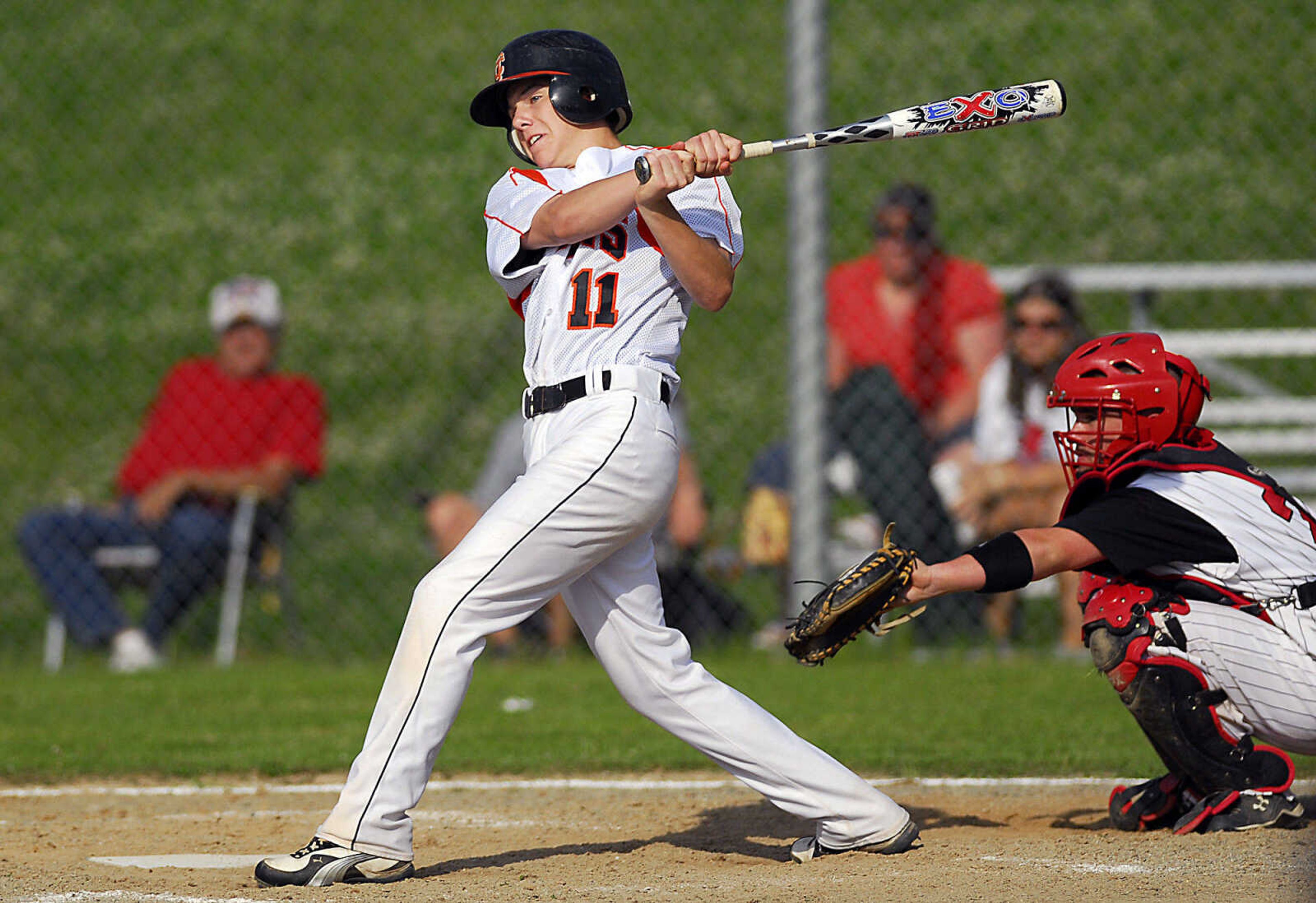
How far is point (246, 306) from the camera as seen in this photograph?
7.75 m

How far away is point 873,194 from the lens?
1109 cm

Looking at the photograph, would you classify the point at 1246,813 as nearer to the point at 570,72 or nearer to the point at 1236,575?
the point at 1236,575

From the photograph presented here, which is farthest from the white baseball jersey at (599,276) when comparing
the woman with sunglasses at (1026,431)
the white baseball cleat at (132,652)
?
the white baseball cleat at (132,652)

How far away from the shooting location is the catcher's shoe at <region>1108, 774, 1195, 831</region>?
369 cm

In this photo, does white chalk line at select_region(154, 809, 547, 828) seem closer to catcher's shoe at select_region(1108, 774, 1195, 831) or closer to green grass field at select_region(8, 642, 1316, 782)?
green grass field at select_region(8, 642, 1316, 782)

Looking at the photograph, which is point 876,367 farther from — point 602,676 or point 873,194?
point 873,194

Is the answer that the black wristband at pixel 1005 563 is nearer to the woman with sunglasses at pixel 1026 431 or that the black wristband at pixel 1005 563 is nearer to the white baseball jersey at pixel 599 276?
the white baseball jersey at pixel 599 276

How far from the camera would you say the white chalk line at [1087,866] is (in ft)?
10.5

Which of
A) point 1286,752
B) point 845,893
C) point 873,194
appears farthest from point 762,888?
point 873,194

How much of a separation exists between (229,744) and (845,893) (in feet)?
9.06

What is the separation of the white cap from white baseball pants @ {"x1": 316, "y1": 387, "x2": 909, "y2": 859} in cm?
473

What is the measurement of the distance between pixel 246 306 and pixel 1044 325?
373 cm

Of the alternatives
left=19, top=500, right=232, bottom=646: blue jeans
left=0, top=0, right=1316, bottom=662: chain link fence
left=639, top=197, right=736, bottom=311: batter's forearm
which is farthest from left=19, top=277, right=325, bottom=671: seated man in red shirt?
left=639, top=197, right=736, bottom=311: batter's forearm

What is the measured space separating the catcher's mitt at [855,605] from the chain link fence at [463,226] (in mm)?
3658
